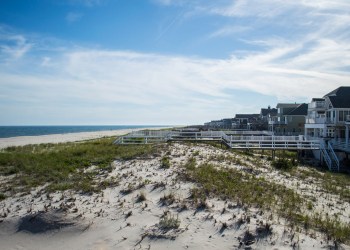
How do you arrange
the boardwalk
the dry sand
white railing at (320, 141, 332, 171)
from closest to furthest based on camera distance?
1. the dry sand
2. white railing at (320, 141, 332, 171)
3. the boardwalk

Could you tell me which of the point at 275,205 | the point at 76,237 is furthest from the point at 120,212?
the point at 275,205

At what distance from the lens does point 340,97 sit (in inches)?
1510

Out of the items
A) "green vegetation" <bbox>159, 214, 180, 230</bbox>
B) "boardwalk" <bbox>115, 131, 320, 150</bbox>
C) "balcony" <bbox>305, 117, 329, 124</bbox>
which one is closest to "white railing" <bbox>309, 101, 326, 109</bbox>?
"balcony" <bbox>305, 117, 329, 124</bbox>

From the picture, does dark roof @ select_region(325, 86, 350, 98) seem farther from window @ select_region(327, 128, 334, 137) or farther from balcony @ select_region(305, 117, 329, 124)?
window @ select_region(327, 128, 334, 137)

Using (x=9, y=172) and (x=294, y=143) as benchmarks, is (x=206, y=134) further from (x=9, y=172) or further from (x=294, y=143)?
(x=9, y=172)

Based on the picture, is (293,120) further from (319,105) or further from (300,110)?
(319,105)

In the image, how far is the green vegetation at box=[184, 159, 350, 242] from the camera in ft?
29.1

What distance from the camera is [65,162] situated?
60.0 feet

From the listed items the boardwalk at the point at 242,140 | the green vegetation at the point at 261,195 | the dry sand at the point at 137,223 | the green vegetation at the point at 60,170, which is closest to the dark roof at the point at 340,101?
the boardwalk at the point at 242,140

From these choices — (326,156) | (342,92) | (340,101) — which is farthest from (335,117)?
(326,156)

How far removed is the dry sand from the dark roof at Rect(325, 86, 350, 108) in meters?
29.2

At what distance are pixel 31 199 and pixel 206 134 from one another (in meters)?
24.8

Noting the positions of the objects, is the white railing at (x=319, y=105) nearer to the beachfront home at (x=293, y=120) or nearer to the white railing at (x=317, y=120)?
the white railing at (x=317, y=120)

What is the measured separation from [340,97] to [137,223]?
1506 inches
